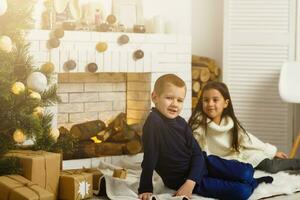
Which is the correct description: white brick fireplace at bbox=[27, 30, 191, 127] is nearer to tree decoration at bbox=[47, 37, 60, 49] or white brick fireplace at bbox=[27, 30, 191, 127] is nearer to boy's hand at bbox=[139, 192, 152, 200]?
tree decoration at bbox=[47, 37, 60, 49]

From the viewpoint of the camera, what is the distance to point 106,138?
13.8 ft

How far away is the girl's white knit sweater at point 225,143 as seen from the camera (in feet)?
12.0

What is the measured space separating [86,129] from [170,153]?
1.21 metres

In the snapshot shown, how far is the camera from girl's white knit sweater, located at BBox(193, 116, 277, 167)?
3.64 meters

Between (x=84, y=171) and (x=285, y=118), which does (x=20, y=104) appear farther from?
(x=285, y=118)

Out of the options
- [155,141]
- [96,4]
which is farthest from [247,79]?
[155,141]

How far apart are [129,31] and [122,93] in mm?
458

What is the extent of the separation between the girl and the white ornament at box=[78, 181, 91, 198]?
796 millimetres

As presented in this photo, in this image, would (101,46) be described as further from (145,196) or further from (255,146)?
(145,196)

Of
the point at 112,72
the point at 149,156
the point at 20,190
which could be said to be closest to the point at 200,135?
the point at 149,156

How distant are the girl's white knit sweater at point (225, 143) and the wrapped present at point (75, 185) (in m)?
0.79

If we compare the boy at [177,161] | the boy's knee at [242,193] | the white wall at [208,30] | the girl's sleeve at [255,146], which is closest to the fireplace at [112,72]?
the white wall at [208,30]

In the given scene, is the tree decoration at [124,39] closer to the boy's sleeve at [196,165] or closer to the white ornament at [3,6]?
the boy's sleeve at [196,165]

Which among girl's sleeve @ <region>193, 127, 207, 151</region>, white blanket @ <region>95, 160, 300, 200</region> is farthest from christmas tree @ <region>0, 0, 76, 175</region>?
girl's sleeve @ <region>193, 127, 207, 151</region>
